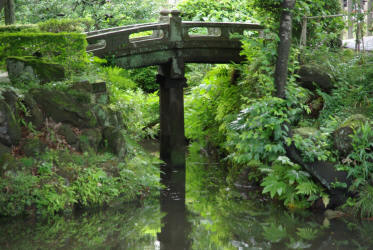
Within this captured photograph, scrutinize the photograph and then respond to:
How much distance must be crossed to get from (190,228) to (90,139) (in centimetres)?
298

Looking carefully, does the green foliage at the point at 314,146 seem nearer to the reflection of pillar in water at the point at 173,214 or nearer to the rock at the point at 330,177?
the rock at the point at 330,177

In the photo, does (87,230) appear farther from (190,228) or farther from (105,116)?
(105,116)

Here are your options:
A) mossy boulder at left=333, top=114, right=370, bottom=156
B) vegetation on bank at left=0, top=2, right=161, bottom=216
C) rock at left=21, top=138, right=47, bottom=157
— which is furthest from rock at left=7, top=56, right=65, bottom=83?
mossy boulder at left=333, top=114, right=370, bottom=156

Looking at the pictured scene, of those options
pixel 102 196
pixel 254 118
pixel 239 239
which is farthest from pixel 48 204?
pixel 254 118

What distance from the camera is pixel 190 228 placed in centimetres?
970

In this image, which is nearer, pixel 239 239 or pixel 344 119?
pixel 239 239

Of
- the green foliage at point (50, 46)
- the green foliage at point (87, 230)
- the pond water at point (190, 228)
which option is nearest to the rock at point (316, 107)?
the pond water at point (190, 228)

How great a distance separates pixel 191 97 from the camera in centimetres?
1905

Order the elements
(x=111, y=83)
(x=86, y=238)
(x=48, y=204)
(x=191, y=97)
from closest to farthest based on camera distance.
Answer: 1. (x=86, y=238)
2. (x=48, y=204)
3. (x=111, y=83)
4. (x=191, y=97)

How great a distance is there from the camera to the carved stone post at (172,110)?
53.1ft

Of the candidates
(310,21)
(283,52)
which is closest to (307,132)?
(283,52)

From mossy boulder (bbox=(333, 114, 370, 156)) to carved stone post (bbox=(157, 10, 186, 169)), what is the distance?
5937 mm

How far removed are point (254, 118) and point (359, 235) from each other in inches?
142

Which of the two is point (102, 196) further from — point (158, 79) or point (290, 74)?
point (158, 79)
